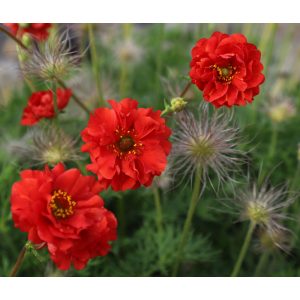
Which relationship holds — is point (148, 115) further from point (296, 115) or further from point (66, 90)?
point (296, 115)

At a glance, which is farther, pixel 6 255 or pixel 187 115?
pixel 6 255

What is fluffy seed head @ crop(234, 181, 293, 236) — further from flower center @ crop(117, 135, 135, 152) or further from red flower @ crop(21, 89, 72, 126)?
red flower @ crop(21, 89, 72, 126)

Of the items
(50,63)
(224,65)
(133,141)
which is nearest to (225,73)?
(224,65)

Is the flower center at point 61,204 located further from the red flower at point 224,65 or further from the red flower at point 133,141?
the red flower at point 224,65

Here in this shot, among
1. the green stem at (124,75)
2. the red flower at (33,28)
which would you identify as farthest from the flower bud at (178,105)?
the green stem at (124,75)

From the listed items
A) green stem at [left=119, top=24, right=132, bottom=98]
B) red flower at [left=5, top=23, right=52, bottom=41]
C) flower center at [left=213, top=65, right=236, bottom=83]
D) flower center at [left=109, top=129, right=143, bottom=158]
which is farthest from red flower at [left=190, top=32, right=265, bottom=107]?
green stem at [left=119, top=24, right=132, bottom=98]

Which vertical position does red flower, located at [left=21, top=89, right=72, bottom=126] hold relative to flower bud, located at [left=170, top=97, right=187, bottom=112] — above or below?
below

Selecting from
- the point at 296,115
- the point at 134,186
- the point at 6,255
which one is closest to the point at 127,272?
the point at 6,255
